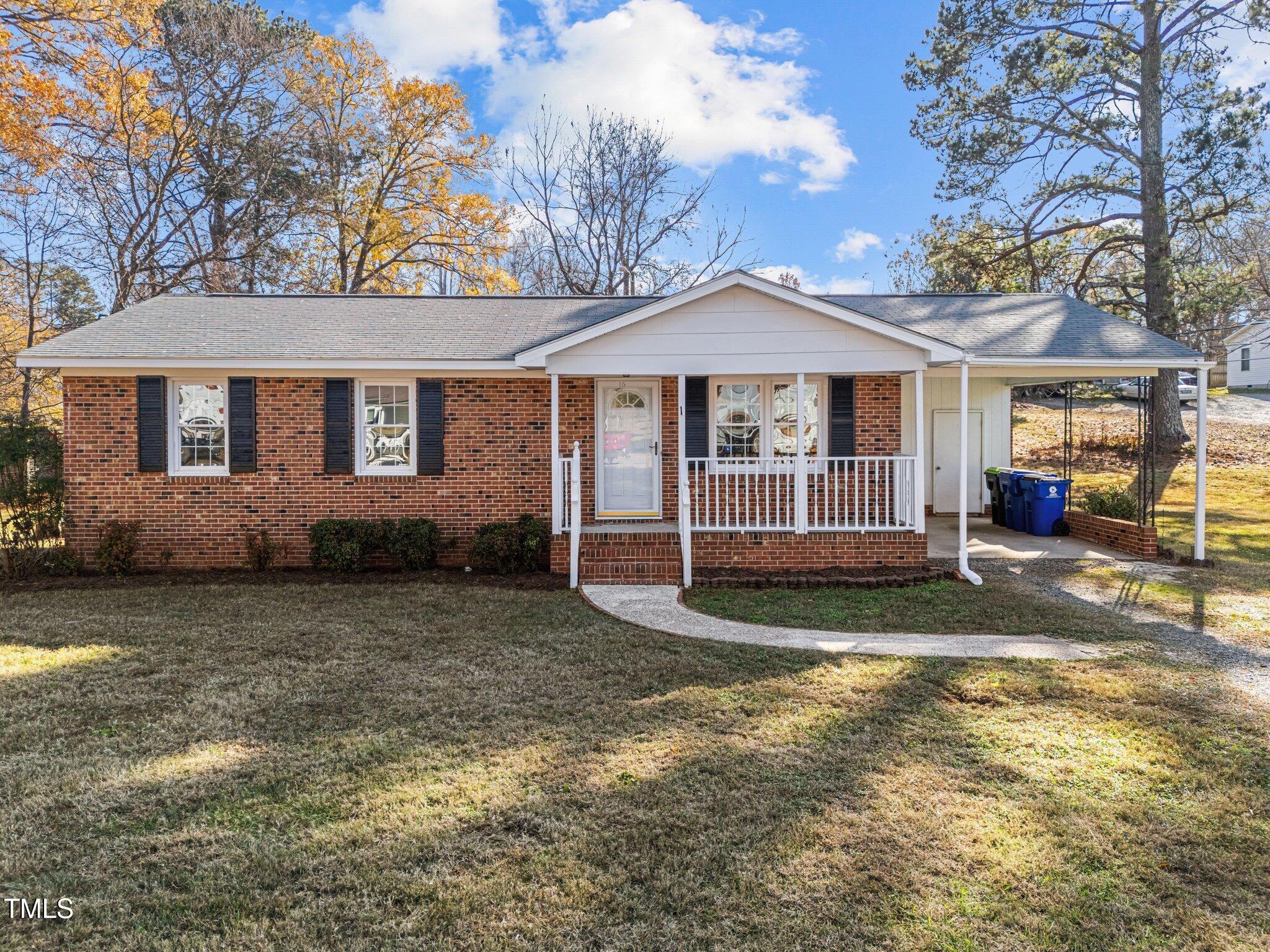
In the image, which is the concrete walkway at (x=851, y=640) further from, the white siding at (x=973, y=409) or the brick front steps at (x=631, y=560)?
the white siding at (x=973, y=409)

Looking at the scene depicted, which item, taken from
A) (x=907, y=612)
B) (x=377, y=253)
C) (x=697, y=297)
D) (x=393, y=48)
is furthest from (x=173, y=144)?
(x=907, y=612)

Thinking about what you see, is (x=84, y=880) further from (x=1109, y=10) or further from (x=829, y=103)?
(x=1109, y=10)

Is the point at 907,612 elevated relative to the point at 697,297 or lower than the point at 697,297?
lower

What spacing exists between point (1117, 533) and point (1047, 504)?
4.88ft

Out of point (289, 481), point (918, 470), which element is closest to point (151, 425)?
point (289, 481)

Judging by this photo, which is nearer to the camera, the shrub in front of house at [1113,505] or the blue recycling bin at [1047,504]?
the shrub in front of house at [1113,505]

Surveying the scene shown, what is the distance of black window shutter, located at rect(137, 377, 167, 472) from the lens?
396 inches

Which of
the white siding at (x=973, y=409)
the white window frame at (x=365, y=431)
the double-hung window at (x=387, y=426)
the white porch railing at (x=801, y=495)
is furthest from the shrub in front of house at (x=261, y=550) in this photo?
the white siding at (x=973, y=409)

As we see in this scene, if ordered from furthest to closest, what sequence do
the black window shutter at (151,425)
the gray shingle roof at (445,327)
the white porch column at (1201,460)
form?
the black window shutter at (151,425) → the gray shingle roof at (445,327) → the white porch column at (1201,460)

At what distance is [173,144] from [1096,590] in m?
22.4

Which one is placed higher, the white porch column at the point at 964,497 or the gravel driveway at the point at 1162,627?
the white porch column at the point at 964,497

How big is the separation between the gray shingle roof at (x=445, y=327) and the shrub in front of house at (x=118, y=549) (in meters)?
2.26

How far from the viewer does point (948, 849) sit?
3230 mm

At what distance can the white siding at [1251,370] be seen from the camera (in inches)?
1460
